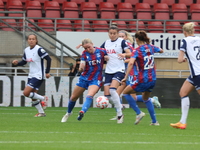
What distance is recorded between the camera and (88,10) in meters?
23.9

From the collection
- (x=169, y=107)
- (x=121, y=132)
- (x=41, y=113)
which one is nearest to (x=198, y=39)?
(x=121, y=132)

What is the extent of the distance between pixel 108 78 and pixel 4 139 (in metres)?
4.44

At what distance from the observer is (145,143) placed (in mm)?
7348

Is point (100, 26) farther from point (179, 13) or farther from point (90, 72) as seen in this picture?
point (90, 72)

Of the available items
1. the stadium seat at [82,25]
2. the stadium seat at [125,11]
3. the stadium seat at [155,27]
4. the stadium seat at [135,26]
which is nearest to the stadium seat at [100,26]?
the stadium seat at [82,25]

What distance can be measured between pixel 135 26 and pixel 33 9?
4.36 meters

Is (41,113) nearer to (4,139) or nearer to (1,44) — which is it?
(4,139)

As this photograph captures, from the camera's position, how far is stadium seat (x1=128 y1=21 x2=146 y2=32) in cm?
2238

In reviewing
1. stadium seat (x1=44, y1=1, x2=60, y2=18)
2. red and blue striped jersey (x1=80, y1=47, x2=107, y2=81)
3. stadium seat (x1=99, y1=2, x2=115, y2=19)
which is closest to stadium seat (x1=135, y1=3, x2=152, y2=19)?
stadium seat (x1=99, y1=2, x2=115, y2=19)

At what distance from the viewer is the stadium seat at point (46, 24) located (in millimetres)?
21906

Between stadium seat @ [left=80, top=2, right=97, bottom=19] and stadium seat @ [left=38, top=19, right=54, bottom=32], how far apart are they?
1.78 m

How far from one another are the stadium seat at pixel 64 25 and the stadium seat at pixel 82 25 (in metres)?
0.31

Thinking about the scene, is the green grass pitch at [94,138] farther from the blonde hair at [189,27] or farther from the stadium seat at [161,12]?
the stadium seat at [161,12]

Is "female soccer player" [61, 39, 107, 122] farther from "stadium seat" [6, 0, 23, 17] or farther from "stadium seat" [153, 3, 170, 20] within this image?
"stadium seat" [153, 3, 170, 20]
